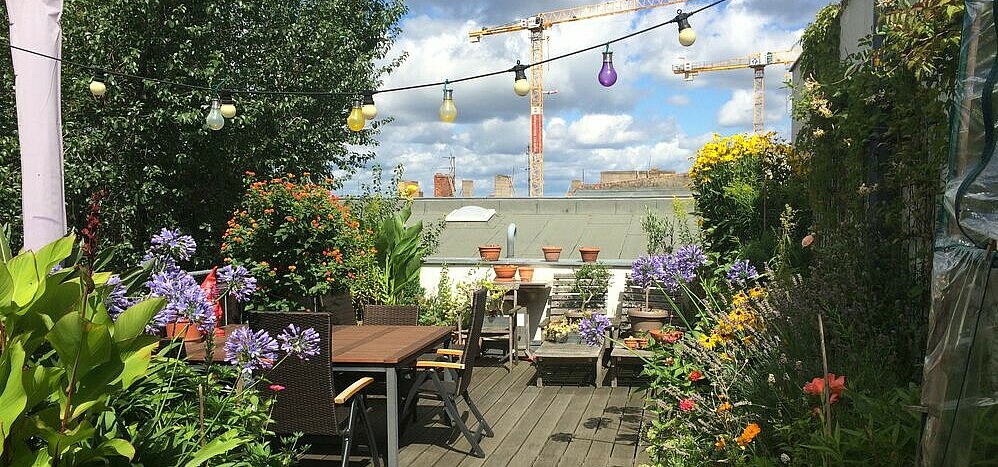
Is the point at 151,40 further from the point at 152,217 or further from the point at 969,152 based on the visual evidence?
the point at 969,152

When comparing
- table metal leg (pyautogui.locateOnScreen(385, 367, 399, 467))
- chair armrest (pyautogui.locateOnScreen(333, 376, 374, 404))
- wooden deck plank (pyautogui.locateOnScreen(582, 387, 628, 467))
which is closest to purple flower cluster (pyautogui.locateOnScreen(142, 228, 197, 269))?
chair armrest (pyautogui.locateOnScreen(333, 376, 374, 404))

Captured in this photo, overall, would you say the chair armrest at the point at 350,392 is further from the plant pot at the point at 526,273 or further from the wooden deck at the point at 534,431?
the plant pot at the point at 526,273

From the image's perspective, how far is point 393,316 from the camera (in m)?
4.97

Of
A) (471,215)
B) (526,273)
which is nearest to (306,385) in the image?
(526,273)

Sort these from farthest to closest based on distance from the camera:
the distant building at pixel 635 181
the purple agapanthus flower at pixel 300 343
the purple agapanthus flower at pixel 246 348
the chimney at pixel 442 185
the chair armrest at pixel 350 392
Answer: the distant building at pixel 635 181 → the chimney at pixel 442 185 → the chair armrest at pixel 350 392 → the purple agapanthus flower at pixel 300 343 → the purple agapanthus flower at pixel 246 348

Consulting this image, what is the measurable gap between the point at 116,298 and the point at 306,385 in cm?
133

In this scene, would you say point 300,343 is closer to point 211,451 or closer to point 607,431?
point 211,451

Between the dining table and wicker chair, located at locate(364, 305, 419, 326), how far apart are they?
0.45m

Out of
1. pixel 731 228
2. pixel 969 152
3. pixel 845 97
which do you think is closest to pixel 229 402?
pixel 969 152

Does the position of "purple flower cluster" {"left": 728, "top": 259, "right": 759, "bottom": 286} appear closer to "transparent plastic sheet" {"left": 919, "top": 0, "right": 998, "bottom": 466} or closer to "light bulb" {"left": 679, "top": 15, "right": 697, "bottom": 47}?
"light bulb" {"left": 679, "top": 15, "right": 697, "bottom": 47}

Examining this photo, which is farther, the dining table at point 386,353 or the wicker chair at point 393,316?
the wicker chair at point 393,316

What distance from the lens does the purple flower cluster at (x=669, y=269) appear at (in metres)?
3.97

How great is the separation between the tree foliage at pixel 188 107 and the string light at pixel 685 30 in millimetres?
4608

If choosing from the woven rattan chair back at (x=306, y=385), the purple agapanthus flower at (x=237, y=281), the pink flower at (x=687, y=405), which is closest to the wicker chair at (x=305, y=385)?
the woven rattan chair back at (x=306, y=385)
